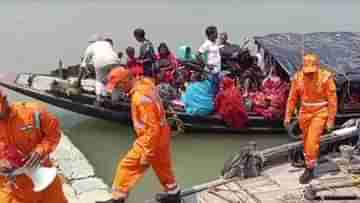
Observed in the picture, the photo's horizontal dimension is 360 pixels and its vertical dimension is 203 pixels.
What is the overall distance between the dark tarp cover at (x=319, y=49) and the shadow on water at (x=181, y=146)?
49.3 inches

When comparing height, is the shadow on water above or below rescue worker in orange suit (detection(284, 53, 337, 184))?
below

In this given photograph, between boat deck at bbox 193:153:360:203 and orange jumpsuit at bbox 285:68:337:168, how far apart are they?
266 millimetres

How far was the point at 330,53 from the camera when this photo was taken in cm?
1122

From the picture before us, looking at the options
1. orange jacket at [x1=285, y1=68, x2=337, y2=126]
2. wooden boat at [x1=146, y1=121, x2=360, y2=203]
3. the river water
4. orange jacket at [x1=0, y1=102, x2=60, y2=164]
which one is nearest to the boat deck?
wooden boat at [x1=146, y1=121, x2=360, y2=203]

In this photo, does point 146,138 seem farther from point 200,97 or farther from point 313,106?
point 200,97

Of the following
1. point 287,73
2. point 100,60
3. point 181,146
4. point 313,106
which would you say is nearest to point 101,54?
point 100,60

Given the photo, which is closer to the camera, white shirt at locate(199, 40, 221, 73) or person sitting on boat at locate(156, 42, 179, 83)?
white shirt at locate(199, 40, 221, 73)

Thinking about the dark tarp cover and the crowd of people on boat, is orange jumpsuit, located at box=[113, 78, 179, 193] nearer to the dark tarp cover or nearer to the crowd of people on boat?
the crowd of people on boat

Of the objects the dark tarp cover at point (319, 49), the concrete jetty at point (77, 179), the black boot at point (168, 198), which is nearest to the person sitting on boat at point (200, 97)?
the dark tarp cover at point (319, 49)

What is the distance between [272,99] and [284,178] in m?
3.71

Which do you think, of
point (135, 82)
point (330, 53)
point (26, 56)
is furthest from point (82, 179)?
point (26, 56)

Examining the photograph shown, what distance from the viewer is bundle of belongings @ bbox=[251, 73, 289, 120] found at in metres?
10.9

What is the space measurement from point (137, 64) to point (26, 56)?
6.25m

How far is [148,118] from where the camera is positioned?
6.22 meters
